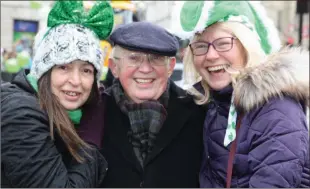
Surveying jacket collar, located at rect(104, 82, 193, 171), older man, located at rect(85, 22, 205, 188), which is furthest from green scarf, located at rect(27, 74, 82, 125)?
jacket collar, located at rect(104, 82, 193, 171)

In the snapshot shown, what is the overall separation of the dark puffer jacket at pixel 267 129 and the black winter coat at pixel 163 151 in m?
0.16

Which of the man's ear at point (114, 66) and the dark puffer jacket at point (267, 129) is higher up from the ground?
the man's ear at point (114, 66)

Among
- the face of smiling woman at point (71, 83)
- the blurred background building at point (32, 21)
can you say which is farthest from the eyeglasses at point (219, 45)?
the blurred background building at point (32, 21)

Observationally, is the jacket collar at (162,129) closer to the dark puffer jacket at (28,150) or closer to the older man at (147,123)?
the older man at (147,123)

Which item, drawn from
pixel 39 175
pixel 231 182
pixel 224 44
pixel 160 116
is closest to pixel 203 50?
pixel 224 44

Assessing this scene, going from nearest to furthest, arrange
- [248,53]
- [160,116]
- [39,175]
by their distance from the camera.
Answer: [39,175], [248,53], [160,116]

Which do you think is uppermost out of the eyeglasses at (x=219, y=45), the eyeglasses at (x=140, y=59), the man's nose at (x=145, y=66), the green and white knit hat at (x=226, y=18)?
the green and white knit hat at (x=226, y=18)

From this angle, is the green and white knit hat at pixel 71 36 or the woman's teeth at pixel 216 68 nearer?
the green and white knit hat at pixel 71 36

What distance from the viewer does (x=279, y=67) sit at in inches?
88.0

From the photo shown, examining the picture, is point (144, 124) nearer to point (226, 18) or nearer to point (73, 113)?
point (73, 113)

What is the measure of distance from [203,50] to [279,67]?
491 millimetres

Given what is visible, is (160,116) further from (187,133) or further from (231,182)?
(231,182)

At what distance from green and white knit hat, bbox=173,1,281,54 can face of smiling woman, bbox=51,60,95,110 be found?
26.5 inches

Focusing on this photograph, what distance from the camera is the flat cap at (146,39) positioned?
2.49 meters
